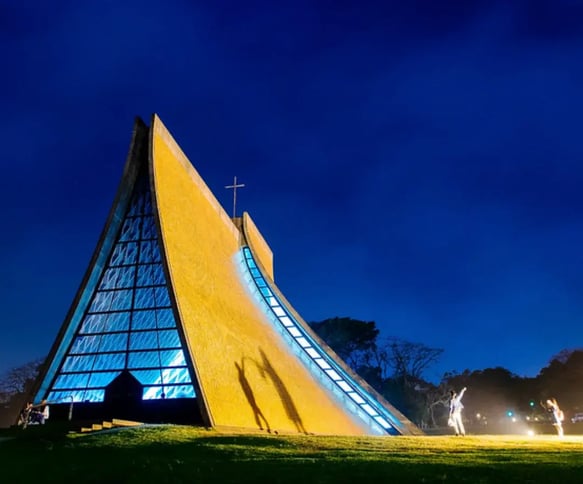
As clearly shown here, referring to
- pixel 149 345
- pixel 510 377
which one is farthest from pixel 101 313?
pixel 510 377

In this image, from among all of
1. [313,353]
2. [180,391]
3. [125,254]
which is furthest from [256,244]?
[180,391]

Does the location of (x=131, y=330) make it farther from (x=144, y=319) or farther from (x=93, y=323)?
(x=93, y=323)

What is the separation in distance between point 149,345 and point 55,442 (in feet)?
17.6

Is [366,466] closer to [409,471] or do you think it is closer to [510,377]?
[409,471]

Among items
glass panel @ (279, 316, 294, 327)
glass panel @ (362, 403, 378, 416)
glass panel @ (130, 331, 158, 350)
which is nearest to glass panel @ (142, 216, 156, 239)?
glass panel @ (130, 331, 158, 350)

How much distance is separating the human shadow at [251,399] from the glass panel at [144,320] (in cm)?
297

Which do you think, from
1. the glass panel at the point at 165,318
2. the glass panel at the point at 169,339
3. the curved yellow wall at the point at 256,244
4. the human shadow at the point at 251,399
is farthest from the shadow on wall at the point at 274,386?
the curved yellow wall at the point at 256,244

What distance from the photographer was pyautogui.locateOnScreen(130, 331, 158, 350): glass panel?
604 inches

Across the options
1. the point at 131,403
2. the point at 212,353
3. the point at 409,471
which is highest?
the point at 212,353

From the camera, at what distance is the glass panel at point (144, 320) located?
1573cm

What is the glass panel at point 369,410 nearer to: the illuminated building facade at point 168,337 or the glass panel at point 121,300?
the illuminated building facade at point 168,337

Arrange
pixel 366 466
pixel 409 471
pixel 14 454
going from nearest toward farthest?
pixel 409 471 → pixel 366 466 → pixel 14 454

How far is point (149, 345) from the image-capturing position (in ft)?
50.2

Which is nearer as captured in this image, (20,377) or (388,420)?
(388,420)
